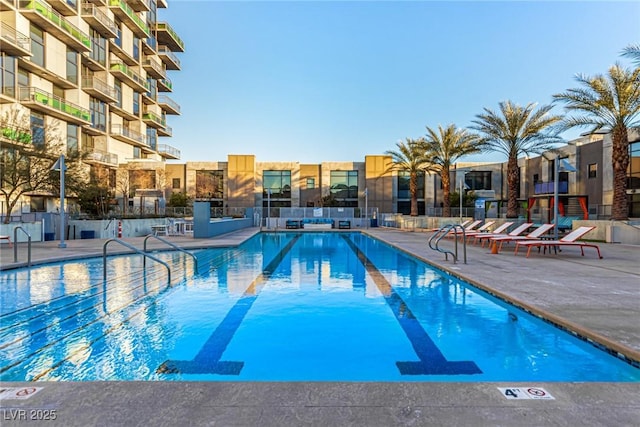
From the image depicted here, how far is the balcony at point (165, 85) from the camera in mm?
48469

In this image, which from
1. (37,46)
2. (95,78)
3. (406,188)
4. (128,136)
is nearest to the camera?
(37,46)

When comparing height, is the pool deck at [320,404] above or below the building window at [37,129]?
below

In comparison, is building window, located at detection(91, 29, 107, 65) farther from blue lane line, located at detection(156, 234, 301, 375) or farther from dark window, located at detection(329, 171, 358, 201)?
blue lane line, located at detection(156, 234, 301, 375)

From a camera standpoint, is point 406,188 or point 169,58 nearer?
point 406,188

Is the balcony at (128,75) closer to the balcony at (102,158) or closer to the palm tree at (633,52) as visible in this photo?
the balcony at (102,158)

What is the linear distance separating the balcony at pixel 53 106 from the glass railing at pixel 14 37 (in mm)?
2749

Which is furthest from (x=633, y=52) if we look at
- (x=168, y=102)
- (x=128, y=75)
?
(x=168, y=102)

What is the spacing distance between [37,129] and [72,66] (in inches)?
319

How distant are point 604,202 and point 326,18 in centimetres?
2681

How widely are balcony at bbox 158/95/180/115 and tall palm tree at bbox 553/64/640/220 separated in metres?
42.9

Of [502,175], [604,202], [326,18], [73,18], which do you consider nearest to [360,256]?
[326,18]

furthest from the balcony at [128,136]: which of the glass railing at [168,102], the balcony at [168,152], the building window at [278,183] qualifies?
the building window at [278,183]

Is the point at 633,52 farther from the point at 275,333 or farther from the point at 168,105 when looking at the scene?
the point at 168,105

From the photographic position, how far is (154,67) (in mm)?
43906
